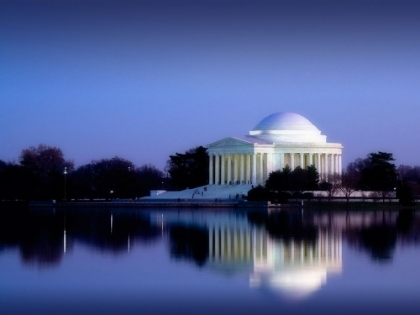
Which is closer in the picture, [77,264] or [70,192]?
[77,264]

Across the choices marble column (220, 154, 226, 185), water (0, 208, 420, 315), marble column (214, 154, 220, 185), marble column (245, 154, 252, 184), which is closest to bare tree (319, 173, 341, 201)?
marble column (245, 154, 252, 184)

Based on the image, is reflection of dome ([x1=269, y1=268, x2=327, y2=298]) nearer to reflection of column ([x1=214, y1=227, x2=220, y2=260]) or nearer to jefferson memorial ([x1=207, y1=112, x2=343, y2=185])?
reflection of column ([x1=214, y1=227, x2=220, y2=260])

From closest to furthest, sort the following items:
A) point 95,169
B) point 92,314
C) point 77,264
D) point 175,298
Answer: point 92,314 < point 175,298 < point 77,264 < point 95,169

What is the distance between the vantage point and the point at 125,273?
29500 mm

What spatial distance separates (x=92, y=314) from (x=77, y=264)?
10.2 m

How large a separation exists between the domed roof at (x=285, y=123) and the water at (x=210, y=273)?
9350 cm

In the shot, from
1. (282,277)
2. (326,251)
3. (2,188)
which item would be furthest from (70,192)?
(282,277)

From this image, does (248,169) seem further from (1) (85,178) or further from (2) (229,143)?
(1) (85,178)

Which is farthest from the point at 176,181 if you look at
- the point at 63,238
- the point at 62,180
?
the point at 63,238

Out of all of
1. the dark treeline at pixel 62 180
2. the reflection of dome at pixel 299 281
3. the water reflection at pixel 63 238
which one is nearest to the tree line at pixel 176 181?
the dark treeline at pixel 62 180

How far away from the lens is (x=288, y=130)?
140750 mm

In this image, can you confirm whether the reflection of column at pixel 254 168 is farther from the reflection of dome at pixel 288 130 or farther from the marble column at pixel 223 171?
the reflection of dome at pixel 288 130

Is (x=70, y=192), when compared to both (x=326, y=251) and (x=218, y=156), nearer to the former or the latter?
(x=218, y=156)

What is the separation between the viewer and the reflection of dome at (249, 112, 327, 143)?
13988 centimetres
